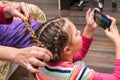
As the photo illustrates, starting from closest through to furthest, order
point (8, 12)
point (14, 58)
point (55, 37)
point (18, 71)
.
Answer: point (14, 58) → point (55, 37) → point (8, 12) → point (18, 71)

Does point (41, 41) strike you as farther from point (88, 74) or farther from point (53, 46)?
point (88, 74)

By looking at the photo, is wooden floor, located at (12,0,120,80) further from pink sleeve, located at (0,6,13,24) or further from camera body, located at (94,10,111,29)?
pink sleeve, located at (0,6,13,24)

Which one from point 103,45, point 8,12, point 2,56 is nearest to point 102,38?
point 103,45

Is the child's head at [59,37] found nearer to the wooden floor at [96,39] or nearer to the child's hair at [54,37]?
the child's hair at [54,37]

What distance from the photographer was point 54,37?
124 cm

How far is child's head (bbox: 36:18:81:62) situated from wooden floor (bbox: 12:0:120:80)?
1101 mm

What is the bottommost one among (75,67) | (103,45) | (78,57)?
(103,45)

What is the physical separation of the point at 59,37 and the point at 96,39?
5.42 feet

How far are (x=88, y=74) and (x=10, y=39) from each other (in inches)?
23.9

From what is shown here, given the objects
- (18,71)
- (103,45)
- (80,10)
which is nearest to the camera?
(18,71)

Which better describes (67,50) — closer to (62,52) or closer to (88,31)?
(62,52)

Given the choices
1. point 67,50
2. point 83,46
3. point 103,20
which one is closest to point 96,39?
point 83,46

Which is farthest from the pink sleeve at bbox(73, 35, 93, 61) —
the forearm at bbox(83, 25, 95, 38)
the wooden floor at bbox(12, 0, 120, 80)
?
the wooden floor at bbox(12, 0, 120, 80)

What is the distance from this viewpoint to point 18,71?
7.34 feet
